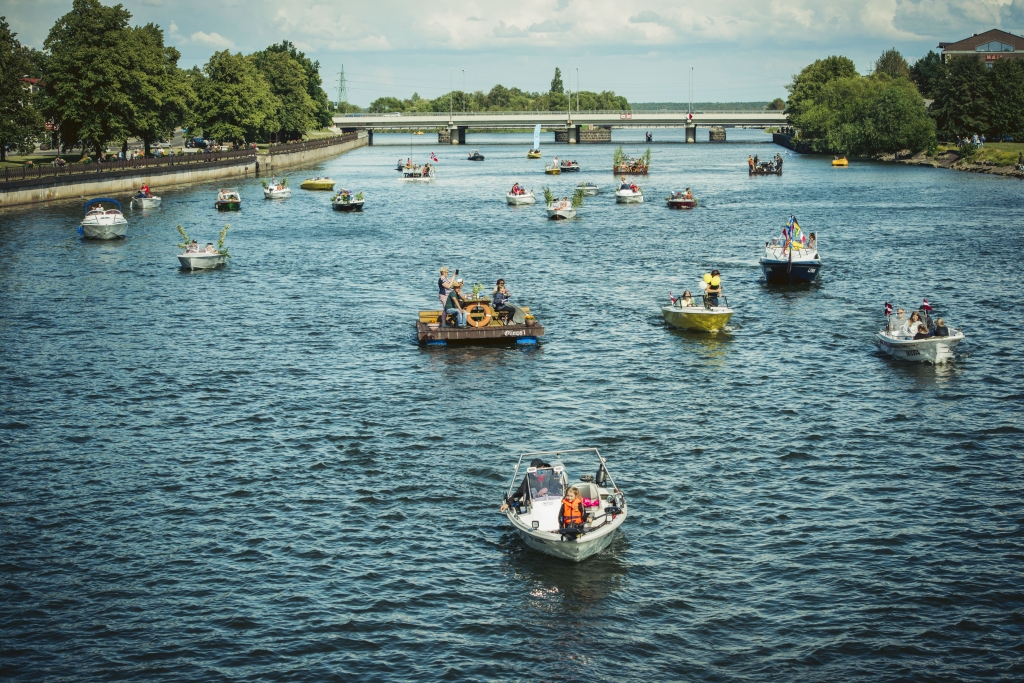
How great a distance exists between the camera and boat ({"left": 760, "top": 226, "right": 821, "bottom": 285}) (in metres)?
62.6

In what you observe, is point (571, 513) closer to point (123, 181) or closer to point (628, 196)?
point (628, 196)

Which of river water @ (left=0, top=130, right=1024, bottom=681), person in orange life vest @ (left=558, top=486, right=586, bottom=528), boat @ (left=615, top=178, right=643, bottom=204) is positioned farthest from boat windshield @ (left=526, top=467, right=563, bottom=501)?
boat @ (left=615, top=178, right=643, bottom=204)

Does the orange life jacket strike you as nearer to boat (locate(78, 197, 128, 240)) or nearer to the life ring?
the life ring

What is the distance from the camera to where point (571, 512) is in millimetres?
26047

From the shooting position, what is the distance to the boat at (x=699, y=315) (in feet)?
164

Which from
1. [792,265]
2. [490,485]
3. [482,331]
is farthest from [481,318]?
[792,265]

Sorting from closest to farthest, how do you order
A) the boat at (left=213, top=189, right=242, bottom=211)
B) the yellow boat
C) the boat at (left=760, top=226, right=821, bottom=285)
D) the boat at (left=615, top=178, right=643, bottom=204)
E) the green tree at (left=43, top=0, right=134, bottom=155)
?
the boat at (left=760, top=226, right=821, bottom=285)
the boat at (left=213, top=189, right=242, bottom=211)
the boat at (left=615, top=178, right=643, bottom=204)
the green tree at (left=43, top=0, right=134, bottom=155)
the yellow boat

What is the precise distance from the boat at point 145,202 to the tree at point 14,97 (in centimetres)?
1955

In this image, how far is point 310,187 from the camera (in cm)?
13900

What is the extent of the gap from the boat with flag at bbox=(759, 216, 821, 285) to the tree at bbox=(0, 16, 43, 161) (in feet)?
302

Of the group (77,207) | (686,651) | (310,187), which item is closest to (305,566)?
(686,651)

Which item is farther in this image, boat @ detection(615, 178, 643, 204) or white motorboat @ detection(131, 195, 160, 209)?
boat @ detection(615, 178, 643, 204)

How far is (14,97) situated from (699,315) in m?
99.4

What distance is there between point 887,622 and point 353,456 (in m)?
17.6
